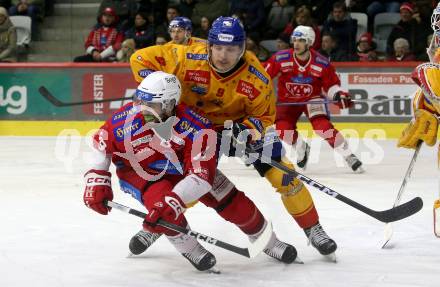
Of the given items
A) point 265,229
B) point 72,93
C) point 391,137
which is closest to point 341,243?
point 265,229

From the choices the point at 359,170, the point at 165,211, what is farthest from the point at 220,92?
the point at 359,170

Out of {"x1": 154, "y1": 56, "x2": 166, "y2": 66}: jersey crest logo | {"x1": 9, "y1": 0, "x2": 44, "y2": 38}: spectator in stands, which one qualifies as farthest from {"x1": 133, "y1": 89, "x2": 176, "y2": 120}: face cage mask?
{"x1": 9, "y1": 0, "x2": 44, "y2": 38}: spectator in stands

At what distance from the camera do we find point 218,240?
3.95 meters

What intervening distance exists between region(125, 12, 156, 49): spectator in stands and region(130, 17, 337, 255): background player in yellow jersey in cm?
611

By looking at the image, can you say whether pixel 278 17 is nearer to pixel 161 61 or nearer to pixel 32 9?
pixel 32 9

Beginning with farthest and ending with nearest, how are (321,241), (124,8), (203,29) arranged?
(124,8)
(203,29)
(321,241)

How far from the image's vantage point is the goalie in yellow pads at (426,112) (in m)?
4.33

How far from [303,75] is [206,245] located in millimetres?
3230

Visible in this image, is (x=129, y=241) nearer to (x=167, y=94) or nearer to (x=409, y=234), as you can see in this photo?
(x=167, y=94)

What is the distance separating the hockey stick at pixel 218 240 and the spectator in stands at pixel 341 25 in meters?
5.98

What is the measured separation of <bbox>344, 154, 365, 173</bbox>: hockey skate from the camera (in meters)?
7.27

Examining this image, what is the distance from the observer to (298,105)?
295 inches

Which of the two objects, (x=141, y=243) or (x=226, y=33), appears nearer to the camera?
(x=226, y=33)

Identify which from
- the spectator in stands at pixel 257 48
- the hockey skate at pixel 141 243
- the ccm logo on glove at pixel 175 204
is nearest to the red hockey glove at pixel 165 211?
the ccm logo on glove at pixel 175 204
